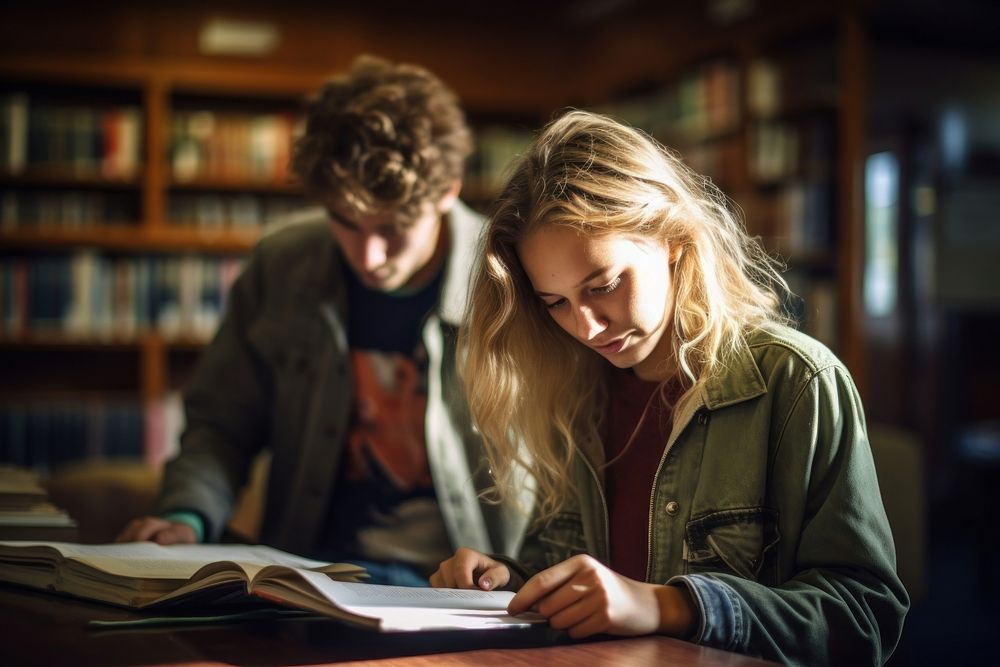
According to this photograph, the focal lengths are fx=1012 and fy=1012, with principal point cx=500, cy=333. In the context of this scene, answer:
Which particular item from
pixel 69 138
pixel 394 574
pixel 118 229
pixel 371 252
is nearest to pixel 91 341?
pixel 118 229

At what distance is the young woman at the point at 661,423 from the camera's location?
3.24 ft

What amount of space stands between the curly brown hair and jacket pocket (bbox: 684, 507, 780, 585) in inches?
29.7

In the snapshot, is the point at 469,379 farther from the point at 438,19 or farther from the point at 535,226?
the point at 438,19

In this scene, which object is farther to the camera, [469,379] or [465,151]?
[465,151]

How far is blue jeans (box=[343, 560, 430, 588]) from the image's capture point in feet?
5.03

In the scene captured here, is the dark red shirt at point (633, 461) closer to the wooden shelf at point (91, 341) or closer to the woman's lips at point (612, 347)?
the woman's lips at point (612, 347)

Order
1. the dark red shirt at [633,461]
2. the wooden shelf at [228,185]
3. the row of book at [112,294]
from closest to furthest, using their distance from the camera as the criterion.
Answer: the dark red shirt at [633,461] < the row of book at [112,294] < the wooden shelf at [228,185]

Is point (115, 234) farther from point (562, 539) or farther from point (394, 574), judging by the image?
point (562, 539)

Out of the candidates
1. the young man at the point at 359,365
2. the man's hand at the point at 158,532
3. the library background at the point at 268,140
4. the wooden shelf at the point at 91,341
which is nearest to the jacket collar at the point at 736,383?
the young man at the point at 359,365

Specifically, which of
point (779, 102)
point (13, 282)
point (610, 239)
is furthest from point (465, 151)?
point (13, 282)

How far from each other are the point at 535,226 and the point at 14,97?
13.3 feet

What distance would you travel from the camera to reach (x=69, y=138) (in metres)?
4.45

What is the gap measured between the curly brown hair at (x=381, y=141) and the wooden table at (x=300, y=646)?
742 millimetres

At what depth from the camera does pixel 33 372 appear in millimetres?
4598
